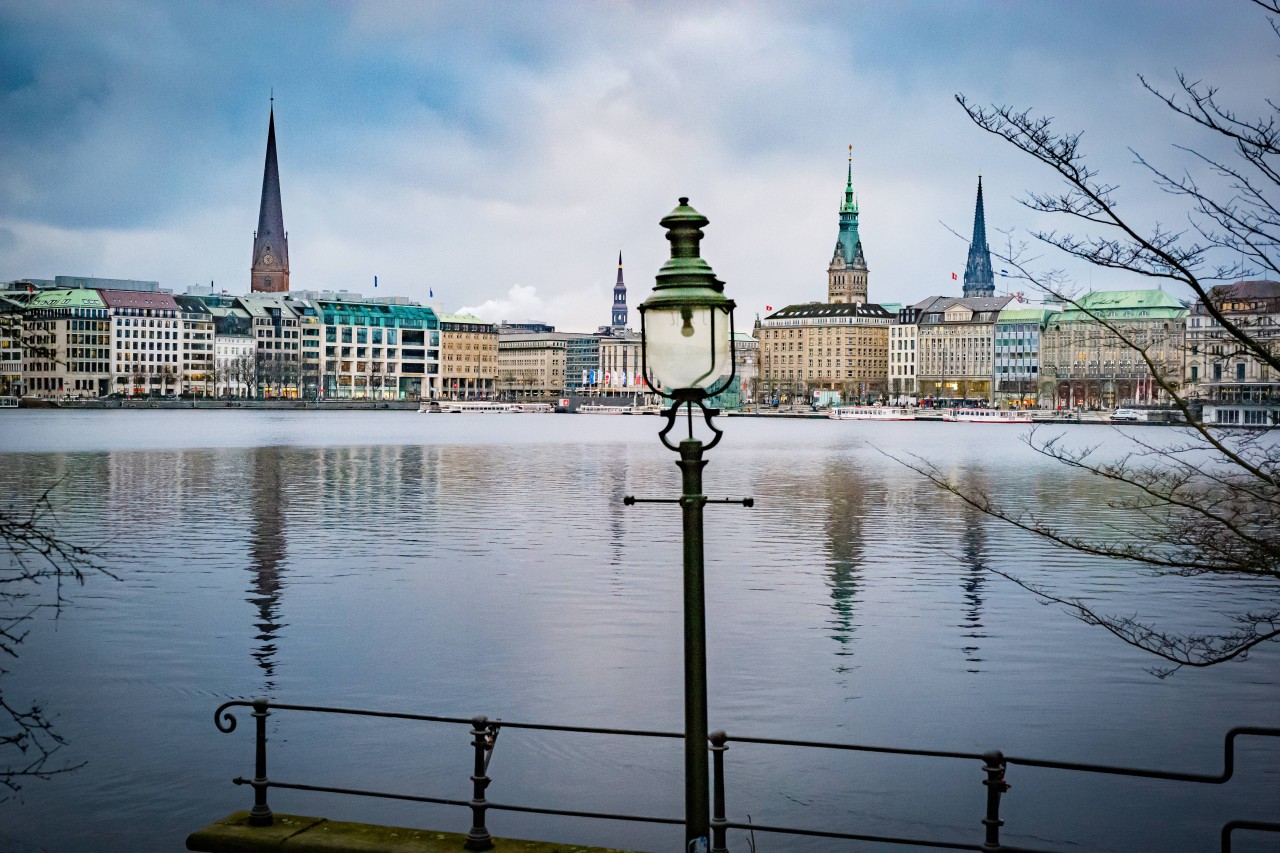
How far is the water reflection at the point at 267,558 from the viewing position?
86.1ft

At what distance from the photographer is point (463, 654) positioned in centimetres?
2595

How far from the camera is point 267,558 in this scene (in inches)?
1560

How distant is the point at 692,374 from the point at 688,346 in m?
0.16

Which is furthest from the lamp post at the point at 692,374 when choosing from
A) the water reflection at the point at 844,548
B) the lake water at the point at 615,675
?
the water reflection at the point at 844,548

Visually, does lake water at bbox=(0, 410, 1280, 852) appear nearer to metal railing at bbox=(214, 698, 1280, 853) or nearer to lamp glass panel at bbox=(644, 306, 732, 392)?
metal railing at bbox=(214, 698, 1280, 853)

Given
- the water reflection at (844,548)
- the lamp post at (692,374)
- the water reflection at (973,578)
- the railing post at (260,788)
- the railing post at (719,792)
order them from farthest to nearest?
the water reflection at (844,548) < the water reflection at (973,578) < the railing post at (260,788) < the railing post at (719,792) < the lamp post at (692,374)

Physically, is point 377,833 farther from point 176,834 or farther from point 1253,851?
point 1253,851

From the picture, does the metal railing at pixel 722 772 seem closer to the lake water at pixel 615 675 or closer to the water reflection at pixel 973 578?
the lake water at pixel 615 675

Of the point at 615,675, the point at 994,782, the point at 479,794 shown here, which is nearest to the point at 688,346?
the point at 994,782

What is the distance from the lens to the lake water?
693 inches

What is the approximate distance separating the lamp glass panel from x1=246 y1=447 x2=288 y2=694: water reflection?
1649cm

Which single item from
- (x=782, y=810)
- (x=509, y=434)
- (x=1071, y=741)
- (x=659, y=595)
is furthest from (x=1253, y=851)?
(x=509, y=434)

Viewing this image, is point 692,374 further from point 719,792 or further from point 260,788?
point 260,788

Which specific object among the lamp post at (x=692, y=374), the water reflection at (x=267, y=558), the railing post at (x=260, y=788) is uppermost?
the lamp post at (x=692, y=374)
